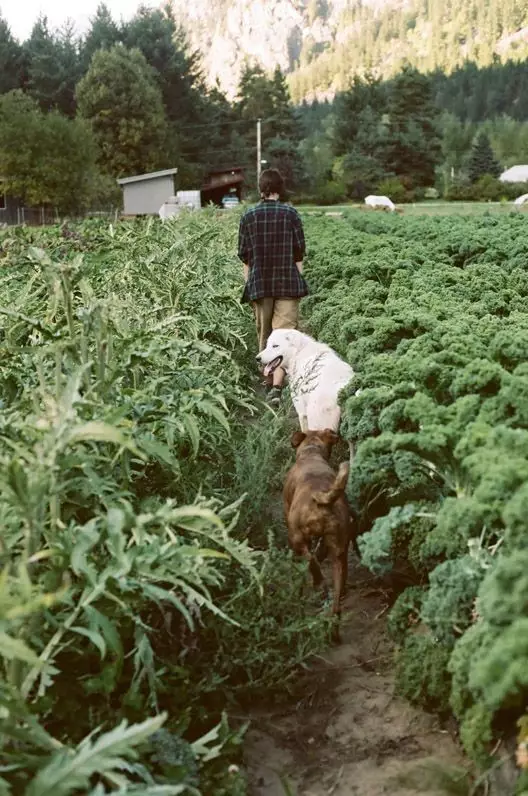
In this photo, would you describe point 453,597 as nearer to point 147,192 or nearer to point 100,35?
point 147,192

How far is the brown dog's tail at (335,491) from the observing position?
4234mm

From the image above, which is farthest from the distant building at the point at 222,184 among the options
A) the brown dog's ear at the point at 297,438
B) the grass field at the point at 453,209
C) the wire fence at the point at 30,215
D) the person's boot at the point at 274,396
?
the brown dog's ear at the point at 297,438

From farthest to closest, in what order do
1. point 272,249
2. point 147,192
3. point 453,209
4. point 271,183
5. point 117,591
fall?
point 147,192, point 453,209, point 272,249, point 271,183, point 117,591

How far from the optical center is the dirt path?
3320mm

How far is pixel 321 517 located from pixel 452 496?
649 millimetres

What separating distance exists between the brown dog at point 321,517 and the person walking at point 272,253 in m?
4.59

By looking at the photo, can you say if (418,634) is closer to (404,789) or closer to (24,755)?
(404,789)

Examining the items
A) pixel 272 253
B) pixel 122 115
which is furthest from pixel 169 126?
pixel 272 253

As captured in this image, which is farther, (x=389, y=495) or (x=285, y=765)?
(x=389, y=495)

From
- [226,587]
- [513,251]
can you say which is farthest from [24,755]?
[513,251]

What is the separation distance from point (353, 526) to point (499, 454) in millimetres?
1706

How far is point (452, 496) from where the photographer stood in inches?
159

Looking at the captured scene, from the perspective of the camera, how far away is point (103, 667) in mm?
3227

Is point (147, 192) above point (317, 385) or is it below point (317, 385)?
above
